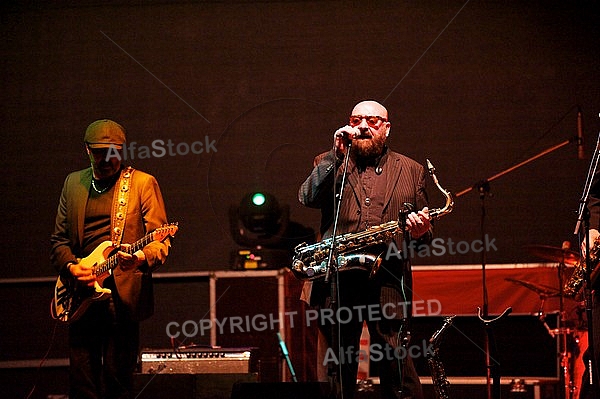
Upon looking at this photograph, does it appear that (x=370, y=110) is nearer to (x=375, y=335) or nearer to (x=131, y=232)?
(x=375, y=335)

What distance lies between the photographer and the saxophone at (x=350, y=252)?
4723 mm

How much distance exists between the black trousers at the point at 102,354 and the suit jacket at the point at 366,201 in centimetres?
115

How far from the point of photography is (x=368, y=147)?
503 cm

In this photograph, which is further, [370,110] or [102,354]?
[102,354]

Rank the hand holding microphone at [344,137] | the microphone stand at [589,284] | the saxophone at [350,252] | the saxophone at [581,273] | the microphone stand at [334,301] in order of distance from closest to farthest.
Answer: the microphone stand at [334,301] → the hand holding microphone at [344,137] → the microphone stand at [589,284] → the saxophone at [350,252] → the saxophone at [581,273]

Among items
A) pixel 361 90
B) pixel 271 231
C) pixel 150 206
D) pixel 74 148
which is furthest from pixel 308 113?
pixel 150 206

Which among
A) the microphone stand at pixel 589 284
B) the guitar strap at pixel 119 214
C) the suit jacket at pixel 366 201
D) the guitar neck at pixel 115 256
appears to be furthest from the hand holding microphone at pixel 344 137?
the guitar strap at pixel 119 214

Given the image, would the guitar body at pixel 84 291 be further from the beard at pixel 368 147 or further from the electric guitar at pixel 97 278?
the beard at pixel 368 147

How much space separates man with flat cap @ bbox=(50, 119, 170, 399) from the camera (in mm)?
5121

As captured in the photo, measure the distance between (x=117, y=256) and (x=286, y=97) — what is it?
305cm

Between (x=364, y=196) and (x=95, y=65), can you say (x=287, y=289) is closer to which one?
(x=364, y=196)

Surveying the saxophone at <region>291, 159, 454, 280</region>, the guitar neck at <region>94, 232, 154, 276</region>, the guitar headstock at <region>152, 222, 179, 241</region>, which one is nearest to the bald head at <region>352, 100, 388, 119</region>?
the saxophone at <region>291, 159, 454, 280</region>

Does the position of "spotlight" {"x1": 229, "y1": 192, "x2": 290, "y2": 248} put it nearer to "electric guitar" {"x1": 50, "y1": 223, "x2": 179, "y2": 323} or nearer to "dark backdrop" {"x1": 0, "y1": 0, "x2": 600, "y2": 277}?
"dark backdrop" {"x1": 0, "y1": 0, "x2": 600, "y2": 277}

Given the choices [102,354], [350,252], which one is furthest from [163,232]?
[350,252]
